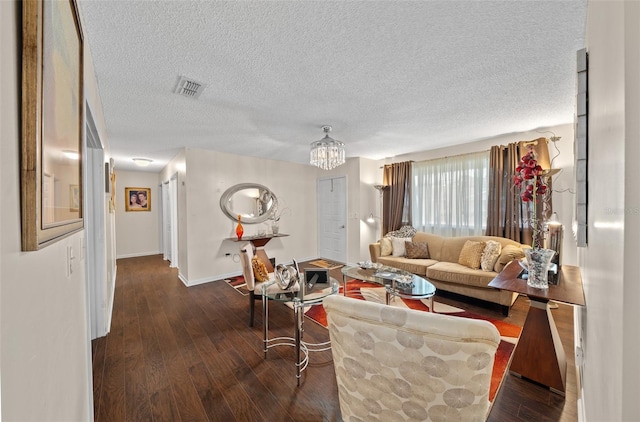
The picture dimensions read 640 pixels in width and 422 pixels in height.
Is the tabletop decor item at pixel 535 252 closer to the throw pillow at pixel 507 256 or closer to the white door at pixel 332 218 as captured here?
the throw pillow at pixel 507 256

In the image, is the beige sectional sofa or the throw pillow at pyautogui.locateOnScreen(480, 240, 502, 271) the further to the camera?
the throw pillow at pyautogui.locateOnScreen(480, 240, 502, 271)

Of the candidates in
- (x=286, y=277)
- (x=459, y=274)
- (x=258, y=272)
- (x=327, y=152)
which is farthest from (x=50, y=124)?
(x=459, y=274)

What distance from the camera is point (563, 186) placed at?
3473 mm

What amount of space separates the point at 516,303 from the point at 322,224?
12.8 feet

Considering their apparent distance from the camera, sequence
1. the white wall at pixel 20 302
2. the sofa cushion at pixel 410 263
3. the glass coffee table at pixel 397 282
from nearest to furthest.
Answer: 1. the white wall at pixel 20 302
2. the glass coffee table at pixel 397 282
3. the sofa cushion at pixel 410 263

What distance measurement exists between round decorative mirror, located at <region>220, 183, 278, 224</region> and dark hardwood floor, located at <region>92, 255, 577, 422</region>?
6.35ft

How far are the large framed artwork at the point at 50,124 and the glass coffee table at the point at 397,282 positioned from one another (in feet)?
8.00

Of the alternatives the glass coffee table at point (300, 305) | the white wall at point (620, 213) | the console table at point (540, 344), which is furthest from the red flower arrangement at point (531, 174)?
the glass coffee table at point (300, 305)

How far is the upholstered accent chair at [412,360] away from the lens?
3.03 feet

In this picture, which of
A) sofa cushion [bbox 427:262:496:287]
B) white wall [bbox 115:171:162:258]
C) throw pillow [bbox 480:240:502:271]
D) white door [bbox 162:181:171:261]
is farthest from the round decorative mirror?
throw pillow [bbox 480:240:502:271]

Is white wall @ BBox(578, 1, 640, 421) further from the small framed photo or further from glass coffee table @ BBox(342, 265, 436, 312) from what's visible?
the small framed photo

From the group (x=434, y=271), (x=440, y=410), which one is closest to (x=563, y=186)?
(x=434, y=271)

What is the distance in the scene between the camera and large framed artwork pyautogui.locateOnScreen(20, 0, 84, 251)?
0.59 meters

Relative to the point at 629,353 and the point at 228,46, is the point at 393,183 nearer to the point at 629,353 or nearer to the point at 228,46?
the point at 228,46
